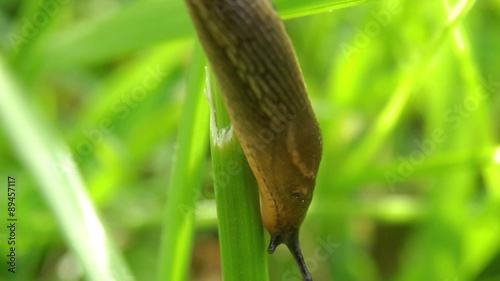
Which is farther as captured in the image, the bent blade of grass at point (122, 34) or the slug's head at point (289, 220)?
the bent blade of grass at point (122, 34)

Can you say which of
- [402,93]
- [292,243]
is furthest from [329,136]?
[292,243]

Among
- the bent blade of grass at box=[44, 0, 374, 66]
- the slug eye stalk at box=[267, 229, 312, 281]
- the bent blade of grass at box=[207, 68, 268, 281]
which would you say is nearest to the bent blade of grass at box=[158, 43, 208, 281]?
the bent blade of grass at box=[207, 68, 268, 281]

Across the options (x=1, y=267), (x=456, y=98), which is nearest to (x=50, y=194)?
(x=1, y=267)

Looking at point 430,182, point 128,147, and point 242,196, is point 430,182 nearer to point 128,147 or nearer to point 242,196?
point 128,147

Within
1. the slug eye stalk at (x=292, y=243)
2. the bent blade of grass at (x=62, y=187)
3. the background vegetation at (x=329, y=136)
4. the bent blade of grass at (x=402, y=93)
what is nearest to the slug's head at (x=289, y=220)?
the slug eye stalk at (x=292, y=243)

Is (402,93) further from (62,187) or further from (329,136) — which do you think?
(62,187)

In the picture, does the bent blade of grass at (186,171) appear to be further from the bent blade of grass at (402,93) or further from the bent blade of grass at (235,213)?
the bent blade of grass at (402,93)
